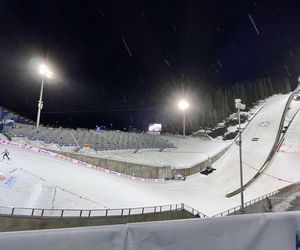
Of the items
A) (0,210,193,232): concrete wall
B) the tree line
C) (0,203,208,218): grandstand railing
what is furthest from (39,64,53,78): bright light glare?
the tree line

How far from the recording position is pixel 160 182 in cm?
3094

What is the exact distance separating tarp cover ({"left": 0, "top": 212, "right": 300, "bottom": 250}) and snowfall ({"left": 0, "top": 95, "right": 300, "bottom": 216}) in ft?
43.0

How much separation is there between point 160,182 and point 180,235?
95.5 feet

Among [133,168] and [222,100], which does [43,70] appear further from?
[222,100]

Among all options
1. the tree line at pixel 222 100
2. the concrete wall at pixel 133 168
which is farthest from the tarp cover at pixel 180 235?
the tree line at pixel 222 100

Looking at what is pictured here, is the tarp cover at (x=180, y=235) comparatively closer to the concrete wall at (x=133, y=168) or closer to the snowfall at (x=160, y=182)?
the snowfall at (x=160, y=182)

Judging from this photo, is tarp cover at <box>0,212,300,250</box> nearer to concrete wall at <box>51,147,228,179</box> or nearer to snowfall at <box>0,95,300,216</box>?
snowfall at <box>0,95,300,216</box>

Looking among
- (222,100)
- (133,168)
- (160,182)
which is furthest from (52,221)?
(222,100)

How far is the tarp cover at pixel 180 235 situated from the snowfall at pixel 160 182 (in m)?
13.1

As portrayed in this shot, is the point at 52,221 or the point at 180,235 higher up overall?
the point at 180,235

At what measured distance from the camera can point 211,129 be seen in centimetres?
6278

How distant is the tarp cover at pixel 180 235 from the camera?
197 centimetres

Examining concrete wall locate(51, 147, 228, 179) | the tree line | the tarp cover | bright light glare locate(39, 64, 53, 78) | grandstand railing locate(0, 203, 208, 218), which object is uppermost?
the tree line

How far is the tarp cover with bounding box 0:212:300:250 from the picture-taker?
1.97 meters
